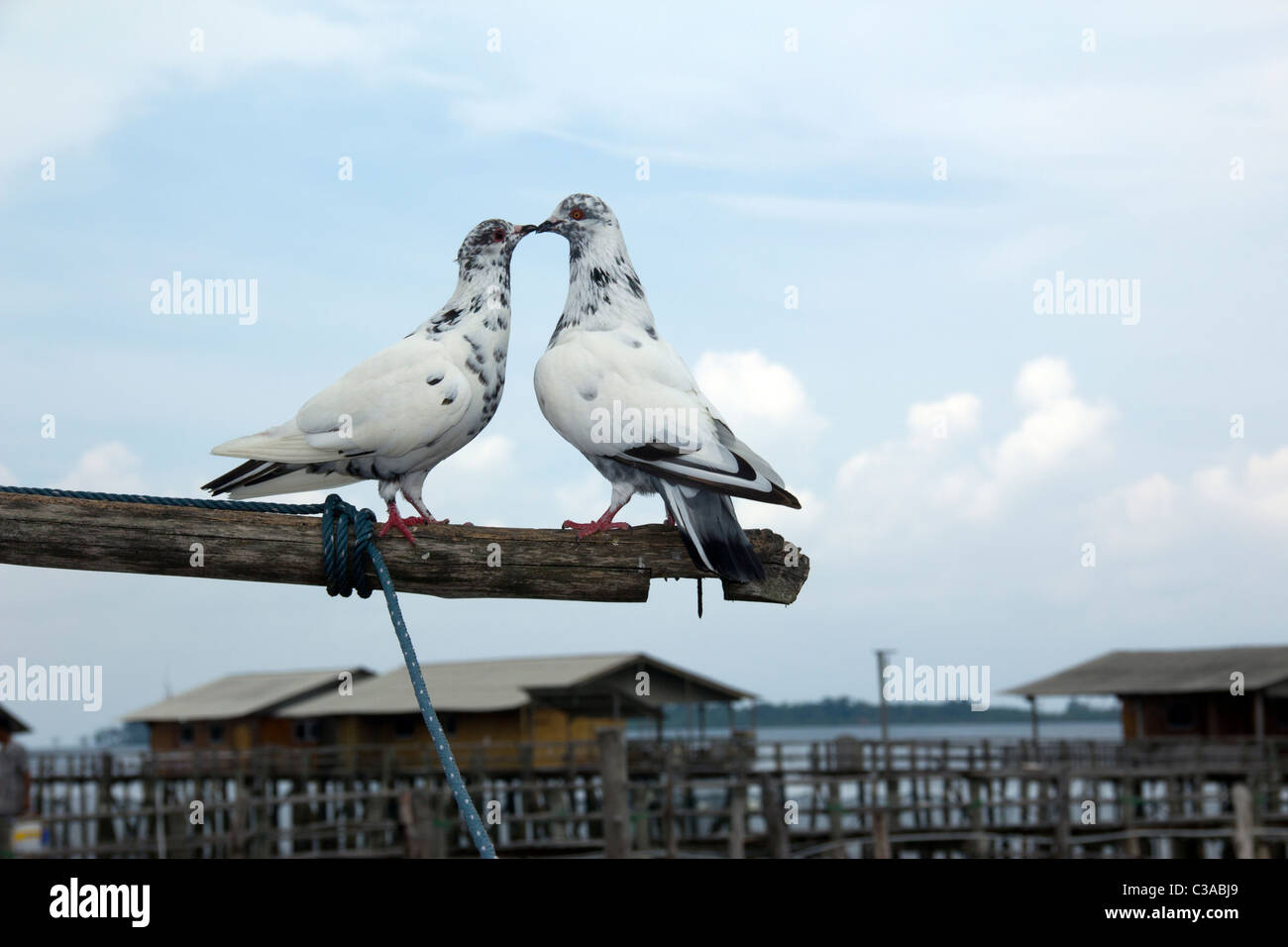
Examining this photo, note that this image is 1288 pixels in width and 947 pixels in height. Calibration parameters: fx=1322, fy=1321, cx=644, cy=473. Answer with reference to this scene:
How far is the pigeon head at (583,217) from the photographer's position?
10.2ft

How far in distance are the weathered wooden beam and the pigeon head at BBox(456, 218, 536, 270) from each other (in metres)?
0.65

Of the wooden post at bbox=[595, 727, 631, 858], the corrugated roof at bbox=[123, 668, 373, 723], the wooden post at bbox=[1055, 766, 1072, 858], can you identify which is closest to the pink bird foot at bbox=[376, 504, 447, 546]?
the wooden post at bbox=[595, 727, 631, 858]

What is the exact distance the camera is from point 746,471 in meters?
2.81

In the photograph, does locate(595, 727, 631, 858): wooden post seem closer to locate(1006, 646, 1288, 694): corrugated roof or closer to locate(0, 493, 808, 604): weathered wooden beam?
locate(0, 493, 808, 604): weathered wooden beam

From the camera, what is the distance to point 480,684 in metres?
36.6

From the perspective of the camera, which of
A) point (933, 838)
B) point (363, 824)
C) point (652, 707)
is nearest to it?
point (933, 838)

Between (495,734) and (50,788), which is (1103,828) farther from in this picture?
(50,788)

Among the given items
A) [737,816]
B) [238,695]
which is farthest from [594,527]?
[238,695]

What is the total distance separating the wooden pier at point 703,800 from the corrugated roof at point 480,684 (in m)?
1.32

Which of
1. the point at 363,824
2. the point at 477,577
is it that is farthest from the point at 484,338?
the point at 363,824

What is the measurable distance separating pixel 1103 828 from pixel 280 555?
26.0 m

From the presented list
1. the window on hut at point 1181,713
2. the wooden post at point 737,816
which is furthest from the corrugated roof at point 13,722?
the window on hut at point 1181,713

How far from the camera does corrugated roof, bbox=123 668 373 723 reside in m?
41.2

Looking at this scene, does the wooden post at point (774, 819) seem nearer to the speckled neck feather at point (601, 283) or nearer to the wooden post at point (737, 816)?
the wooden post at point (737, 816)
